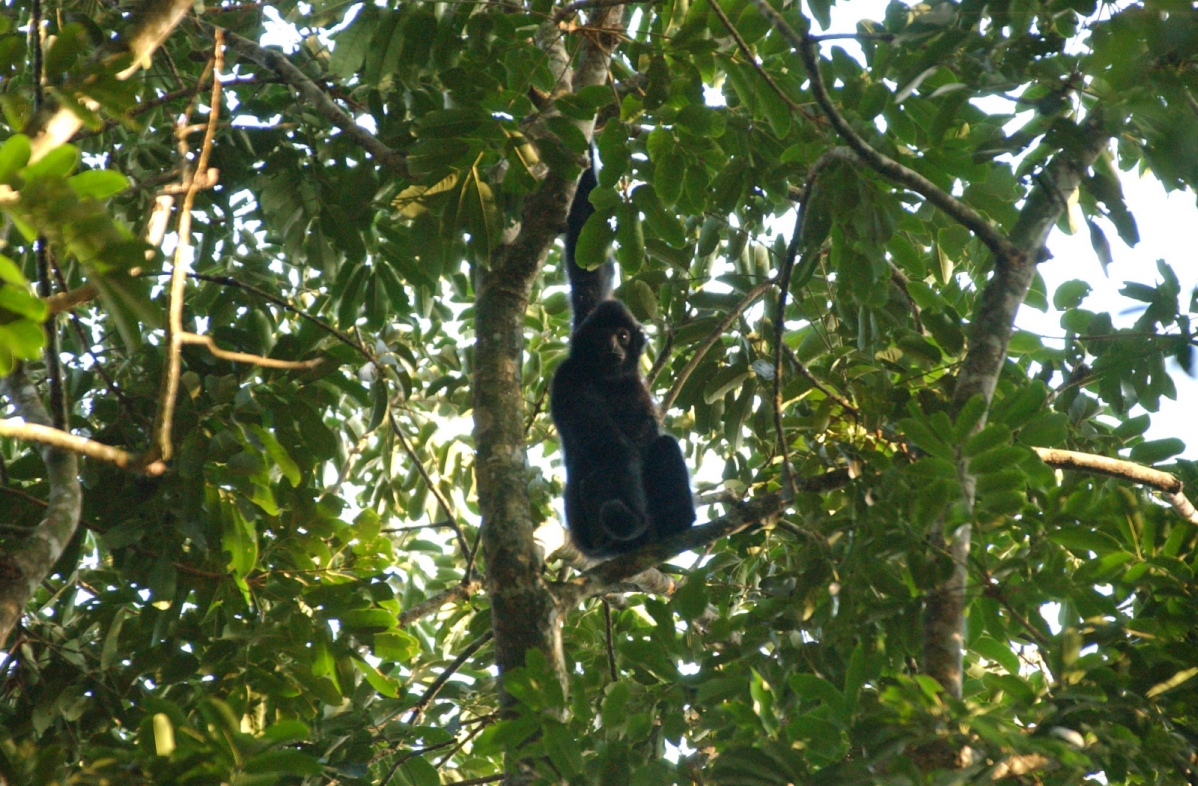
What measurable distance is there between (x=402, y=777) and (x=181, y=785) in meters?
1.59

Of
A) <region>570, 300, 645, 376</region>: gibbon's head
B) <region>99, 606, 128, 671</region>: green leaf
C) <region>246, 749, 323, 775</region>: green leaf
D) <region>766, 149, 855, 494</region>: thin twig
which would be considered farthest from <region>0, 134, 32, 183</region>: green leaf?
<region>570, 300, 645, 376</region>: gibbon's head

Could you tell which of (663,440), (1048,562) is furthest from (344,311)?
(1048,562)

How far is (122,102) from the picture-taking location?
2.09m

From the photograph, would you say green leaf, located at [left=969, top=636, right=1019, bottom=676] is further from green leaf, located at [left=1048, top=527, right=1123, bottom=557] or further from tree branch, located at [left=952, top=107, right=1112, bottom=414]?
tree branch, located at [left=952, top=107, right=1112, bottom=414]

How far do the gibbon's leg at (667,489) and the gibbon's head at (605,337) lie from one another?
1.62 feet

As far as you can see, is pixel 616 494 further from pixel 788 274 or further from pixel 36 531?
pixel 36 531

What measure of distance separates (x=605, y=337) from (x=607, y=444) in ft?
1.85

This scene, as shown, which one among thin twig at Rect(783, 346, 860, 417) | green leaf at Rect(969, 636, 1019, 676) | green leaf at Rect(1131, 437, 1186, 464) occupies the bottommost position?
green leaf at Rect(969, 636, 1019, 676)

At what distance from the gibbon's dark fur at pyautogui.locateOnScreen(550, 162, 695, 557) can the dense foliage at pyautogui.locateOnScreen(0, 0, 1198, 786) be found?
Answer: 255mm

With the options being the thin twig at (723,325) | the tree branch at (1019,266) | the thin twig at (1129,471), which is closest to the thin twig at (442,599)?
the thin twig at (723,325)

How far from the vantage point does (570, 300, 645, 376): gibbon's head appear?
16.7 ft

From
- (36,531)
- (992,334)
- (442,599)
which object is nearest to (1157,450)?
(992,334)

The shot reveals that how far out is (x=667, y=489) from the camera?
507 cm

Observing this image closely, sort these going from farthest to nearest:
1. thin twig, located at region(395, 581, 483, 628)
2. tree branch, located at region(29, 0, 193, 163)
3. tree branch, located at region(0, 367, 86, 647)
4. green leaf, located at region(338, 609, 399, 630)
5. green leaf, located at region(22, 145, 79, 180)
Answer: thin twig, located at region(395, 581, 483, 628), green leaf, located at region(338, 609, 399, 630), tree branch, located at region(0, 367, 86, 647), tree branch, located at region(29, 0, 193, 163), green leaf, located at region(22, 145, 79, 180)
